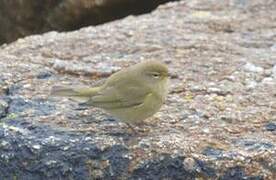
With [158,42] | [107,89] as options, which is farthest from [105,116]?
[158,42]

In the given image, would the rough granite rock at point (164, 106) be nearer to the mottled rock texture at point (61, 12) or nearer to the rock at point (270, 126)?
the rock at point (270, 126)

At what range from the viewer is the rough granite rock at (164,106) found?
4816 millimetres

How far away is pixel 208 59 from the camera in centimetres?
633

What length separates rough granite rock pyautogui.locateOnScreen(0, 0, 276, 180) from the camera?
190 inches

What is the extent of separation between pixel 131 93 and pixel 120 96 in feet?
0.24

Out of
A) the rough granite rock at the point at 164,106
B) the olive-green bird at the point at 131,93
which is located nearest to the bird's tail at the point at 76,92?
the olive-green bird at the point at 131,93

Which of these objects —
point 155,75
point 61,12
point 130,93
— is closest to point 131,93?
point 130,93

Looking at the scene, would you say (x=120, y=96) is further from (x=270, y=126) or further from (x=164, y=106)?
(x=270, y=126)

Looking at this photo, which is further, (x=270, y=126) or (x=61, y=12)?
(x=61, y=12)

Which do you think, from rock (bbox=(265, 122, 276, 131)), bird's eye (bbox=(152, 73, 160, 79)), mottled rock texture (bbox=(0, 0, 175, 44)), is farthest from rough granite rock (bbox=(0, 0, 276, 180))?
mottled rock texture (bbox=(0, 0, 175, 44))

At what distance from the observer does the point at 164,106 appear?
18.3 ft

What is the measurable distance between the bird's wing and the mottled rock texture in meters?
2.90

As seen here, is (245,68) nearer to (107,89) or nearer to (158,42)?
(158,42)

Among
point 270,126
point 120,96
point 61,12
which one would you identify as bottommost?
point 61,12
